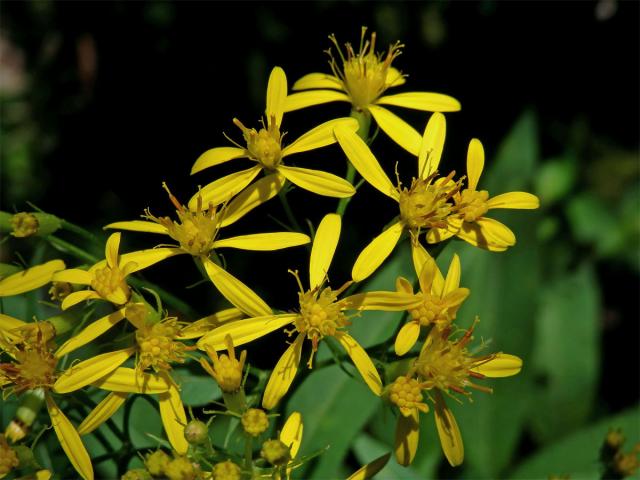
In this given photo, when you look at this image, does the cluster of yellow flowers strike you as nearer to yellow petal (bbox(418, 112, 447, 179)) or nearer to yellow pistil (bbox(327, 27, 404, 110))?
yellow petal (bbox(418, 112, 447, 179))

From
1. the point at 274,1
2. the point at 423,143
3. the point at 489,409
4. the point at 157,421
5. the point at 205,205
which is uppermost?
the point at 274,1

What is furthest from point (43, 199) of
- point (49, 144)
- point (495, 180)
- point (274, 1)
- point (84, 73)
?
point (495, 180)

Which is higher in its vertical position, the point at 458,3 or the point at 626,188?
the point at 458,3

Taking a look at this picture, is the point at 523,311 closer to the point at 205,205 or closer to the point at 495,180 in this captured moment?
the point at 495,180

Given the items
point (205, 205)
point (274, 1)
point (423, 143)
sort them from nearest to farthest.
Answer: point (205, 205), point (423, 143), point (274, 1)

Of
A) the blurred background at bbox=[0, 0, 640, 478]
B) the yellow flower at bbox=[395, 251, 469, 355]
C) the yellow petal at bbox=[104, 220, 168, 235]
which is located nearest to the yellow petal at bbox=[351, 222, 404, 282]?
the yellow flower at bbox=[395, 251, 469, 355]

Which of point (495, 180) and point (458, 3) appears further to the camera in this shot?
point (458, 3)

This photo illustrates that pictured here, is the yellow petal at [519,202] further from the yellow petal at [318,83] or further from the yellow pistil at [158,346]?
the yellow pistil at [158,346]
